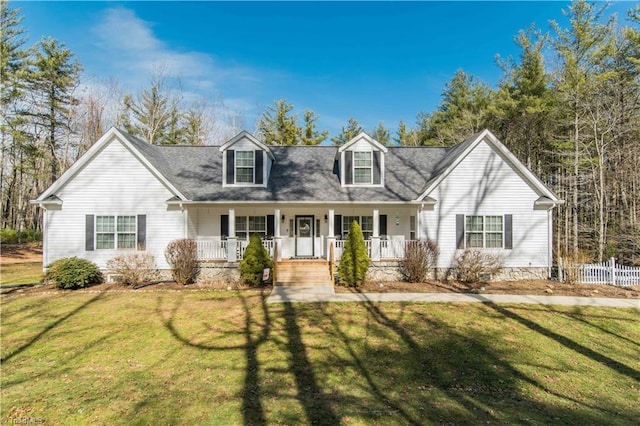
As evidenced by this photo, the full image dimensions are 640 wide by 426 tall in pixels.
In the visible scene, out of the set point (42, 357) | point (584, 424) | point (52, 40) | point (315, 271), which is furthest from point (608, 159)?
point (52, 40)

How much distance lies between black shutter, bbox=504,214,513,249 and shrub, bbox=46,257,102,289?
17.8 m

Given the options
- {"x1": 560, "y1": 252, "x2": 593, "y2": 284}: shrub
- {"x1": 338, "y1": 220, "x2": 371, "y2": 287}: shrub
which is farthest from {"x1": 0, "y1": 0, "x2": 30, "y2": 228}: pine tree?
{"x1": 560, "y1": 252, "x2": 593, "y2": 284}: shrub

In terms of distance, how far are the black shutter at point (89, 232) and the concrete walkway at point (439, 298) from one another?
27.9ft

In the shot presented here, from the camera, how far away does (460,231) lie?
14305mm

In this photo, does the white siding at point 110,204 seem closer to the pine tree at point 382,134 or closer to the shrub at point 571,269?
the shrub at point 571,269

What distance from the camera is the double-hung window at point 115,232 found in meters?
13.8

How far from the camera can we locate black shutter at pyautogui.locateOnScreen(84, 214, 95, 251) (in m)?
13.6

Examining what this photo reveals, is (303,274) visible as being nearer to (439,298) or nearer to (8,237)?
(439,298)

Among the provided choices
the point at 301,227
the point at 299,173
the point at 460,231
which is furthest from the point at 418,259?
the point at 299,173

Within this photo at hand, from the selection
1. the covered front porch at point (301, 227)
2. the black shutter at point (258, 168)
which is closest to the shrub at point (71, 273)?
the covered front porch at point (301, 227)

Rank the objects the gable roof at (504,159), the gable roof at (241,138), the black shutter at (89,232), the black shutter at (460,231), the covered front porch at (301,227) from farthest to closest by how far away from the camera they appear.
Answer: the gable roof at (241,138), the covered front porch at (301,227), the black shutter at (460,231), the gable roof at (504,159), the black shutter at (89,232)

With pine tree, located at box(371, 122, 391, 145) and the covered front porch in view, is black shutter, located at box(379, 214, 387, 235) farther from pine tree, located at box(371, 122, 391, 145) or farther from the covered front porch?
pine tree, located at box(371, 122, 391, 145)

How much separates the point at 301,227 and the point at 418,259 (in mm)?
5998

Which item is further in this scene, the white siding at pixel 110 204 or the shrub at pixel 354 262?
the white siding at pixel 110 204
